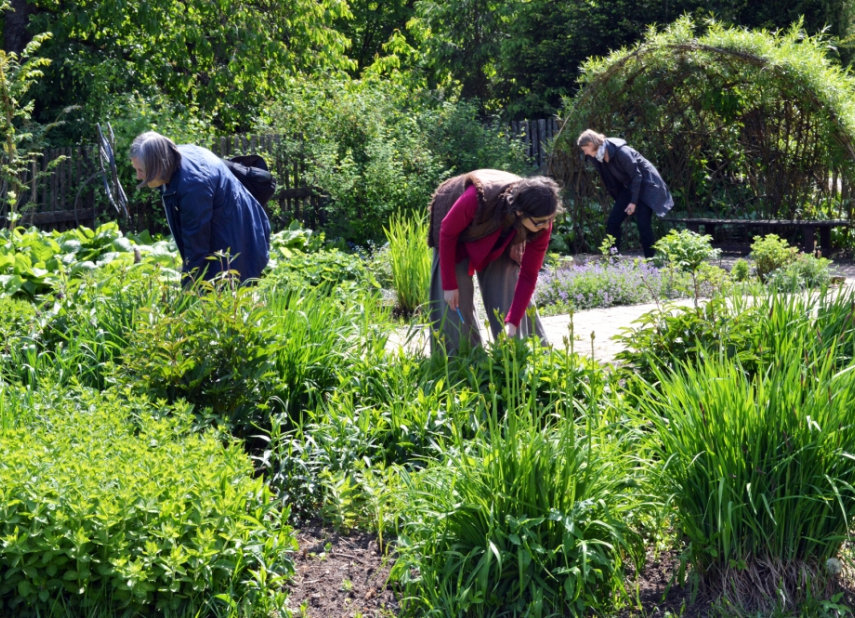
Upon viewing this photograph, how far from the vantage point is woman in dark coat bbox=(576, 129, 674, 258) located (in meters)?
9.70

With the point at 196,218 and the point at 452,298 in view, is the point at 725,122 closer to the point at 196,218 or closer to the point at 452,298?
the point at 452,298

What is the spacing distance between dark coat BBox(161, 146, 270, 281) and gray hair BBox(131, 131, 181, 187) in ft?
0.27

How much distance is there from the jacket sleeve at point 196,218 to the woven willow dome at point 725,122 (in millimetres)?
7545

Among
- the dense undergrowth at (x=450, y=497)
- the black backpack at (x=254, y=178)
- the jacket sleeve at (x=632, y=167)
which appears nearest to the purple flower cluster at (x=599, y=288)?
the jacket sleeve at (x=632, y=167)

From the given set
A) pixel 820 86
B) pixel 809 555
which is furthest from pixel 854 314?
pixel 820 86

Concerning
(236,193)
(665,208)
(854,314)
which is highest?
(236,193)

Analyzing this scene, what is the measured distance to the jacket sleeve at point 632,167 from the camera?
381 inches

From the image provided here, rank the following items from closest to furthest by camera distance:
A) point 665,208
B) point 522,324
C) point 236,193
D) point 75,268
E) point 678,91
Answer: point 522,324, point 236,193, point 75,268, point 665,208, point 678,91

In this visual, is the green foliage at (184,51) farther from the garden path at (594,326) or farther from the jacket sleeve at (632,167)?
the garden path at (594,326)

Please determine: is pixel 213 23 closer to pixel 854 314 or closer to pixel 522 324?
pixel 522 324

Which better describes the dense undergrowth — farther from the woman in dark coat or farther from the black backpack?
the woman in dark coat

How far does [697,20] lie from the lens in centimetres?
1563

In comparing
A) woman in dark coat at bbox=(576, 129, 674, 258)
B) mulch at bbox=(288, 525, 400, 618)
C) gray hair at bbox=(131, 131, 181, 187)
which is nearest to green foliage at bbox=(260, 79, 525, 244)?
woman in dark coat at bbox=(576, 129, 674, 258)

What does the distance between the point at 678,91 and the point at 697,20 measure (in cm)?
423
